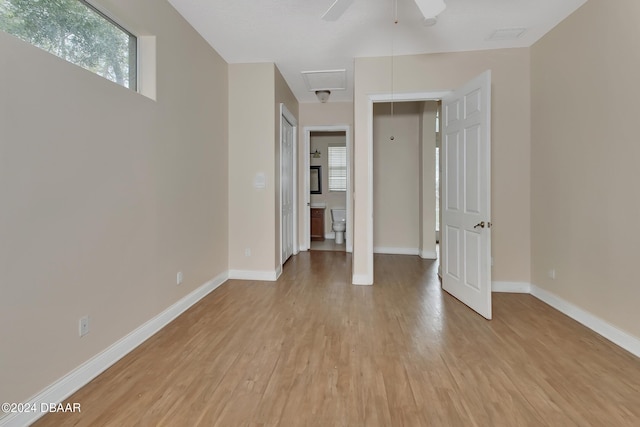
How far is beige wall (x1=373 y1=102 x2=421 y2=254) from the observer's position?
561 cm

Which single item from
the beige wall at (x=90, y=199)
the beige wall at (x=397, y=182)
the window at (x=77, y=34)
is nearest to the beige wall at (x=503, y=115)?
the beige wall at (x=397, y=182)

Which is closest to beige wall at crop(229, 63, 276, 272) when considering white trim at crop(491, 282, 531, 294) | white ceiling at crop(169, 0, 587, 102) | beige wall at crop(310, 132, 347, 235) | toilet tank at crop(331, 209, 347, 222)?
white ceiling at crop(169, 0, 587, 102)

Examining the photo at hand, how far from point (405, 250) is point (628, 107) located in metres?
3.85

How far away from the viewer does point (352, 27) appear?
2928 mm

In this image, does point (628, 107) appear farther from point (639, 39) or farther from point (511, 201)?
point (511, 201)

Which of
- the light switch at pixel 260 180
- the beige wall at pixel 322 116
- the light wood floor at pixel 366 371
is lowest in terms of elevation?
the light wood floor at pixel 366 371

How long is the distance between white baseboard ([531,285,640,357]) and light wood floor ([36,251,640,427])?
3.0 inches

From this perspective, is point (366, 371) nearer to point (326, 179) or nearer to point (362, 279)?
point (362, 279)

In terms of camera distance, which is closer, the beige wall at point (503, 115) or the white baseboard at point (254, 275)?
the beige wall at point (503, 115)

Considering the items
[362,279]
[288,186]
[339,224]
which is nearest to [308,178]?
[288,186]

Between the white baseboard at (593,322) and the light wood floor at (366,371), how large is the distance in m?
0.08

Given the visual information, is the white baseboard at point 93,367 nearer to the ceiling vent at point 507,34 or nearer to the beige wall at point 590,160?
the beige wall at point 590,160

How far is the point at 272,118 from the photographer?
3.82m

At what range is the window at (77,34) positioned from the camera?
1.50m
